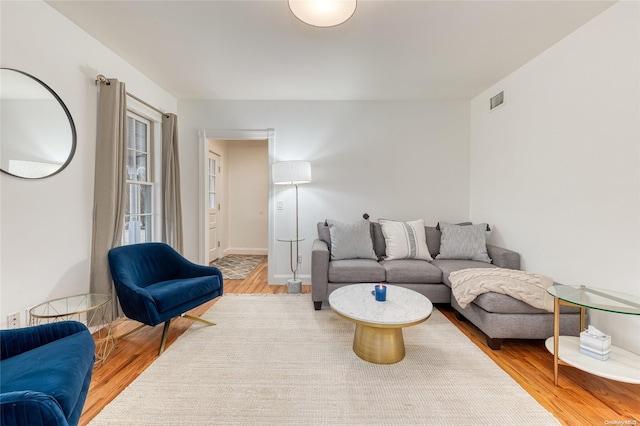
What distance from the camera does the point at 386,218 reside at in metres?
3.77

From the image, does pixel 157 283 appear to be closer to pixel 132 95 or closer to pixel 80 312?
pixel 80 312

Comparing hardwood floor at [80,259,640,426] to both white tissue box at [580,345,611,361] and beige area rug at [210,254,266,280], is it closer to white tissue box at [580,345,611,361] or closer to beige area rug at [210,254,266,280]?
white tissue box at [580,345,611,361]

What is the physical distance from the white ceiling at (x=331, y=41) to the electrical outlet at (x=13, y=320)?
85.0 inches

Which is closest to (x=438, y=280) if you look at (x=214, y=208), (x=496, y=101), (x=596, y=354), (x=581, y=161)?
(x=596, y=354)

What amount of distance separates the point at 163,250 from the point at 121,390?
4.08 ft

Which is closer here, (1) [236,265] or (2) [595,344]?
(2) [595,344]

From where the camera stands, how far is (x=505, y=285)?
210cm

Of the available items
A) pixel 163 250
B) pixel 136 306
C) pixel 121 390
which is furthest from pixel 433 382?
pixel 163 250

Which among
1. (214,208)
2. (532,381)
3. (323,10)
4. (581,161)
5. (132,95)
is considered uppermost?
(323,10)

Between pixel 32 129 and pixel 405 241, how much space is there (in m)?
3.38

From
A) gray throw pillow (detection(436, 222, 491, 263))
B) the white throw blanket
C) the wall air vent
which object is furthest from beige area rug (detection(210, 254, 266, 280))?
the wall air vent

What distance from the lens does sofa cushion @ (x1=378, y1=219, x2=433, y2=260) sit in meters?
3.13

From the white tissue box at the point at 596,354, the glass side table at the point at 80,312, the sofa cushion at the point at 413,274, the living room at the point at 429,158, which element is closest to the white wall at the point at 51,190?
the living room at the point at 429,158

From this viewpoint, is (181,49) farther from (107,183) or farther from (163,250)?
(163,250)
